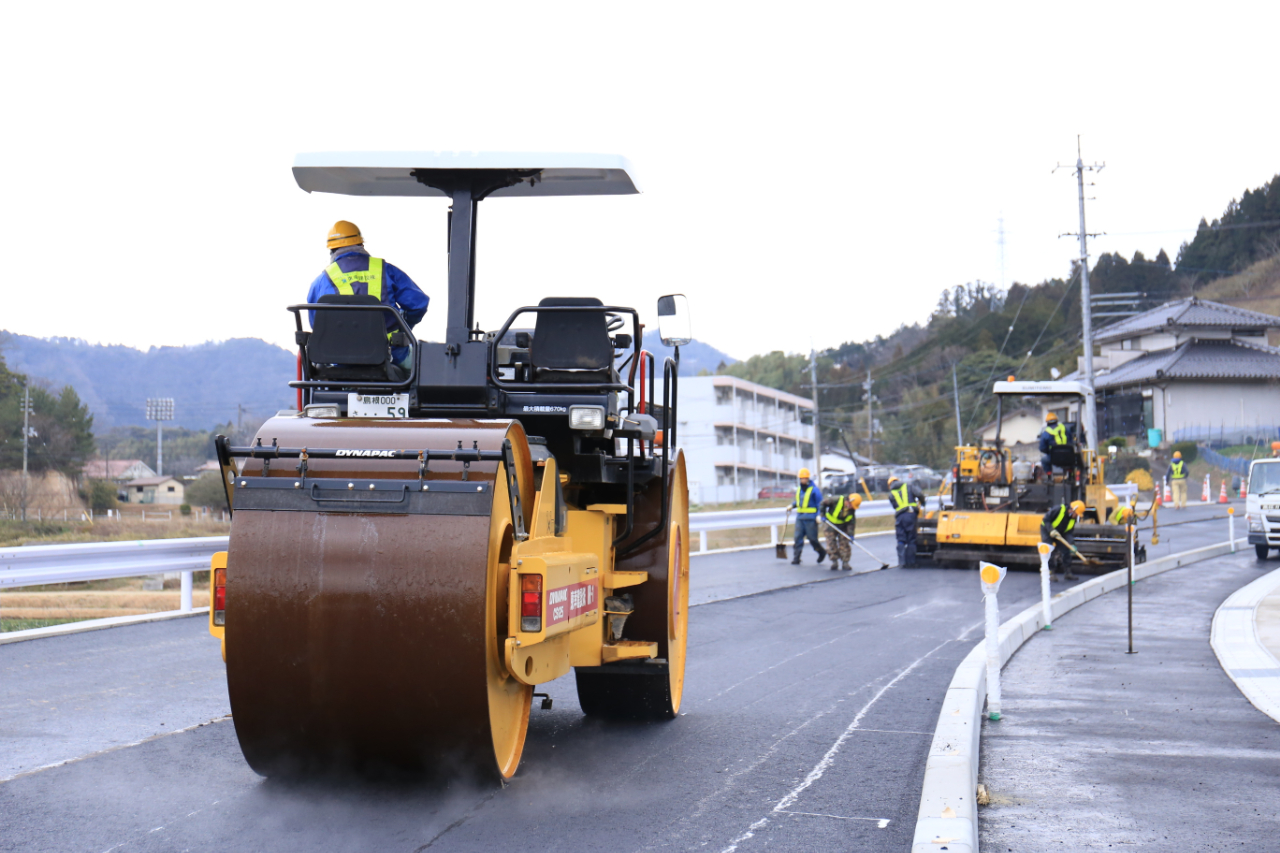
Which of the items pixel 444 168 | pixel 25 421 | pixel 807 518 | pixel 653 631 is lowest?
pixel 653 631

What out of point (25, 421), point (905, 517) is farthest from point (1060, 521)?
point (25, 421)

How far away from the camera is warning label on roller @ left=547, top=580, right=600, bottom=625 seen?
465 cm

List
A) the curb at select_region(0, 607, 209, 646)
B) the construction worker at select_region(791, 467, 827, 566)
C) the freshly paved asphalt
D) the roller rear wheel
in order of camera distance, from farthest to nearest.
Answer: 1. the construction worker at select_region(791, 467, 827, 566)
2. the curb at select_region(0, 607, 209, 646)
3. the roller rear wheel
4. the freshly paved asphalt

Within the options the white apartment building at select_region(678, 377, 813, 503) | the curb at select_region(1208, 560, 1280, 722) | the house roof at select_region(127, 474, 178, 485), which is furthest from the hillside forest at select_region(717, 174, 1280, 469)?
the curb at select_region(1208, 560, 1280, 722)

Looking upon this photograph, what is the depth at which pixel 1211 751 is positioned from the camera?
6.25 meters

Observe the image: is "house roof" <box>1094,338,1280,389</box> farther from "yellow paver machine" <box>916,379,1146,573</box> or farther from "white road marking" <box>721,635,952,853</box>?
"white road marking" <box>721,635,952,853</box>

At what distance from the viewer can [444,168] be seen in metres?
5.57

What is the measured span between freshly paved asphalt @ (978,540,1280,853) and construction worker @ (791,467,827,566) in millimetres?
8676

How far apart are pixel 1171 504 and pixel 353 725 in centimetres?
4119

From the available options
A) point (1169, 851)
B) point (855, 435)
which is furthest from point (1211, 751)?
point (855, 435)

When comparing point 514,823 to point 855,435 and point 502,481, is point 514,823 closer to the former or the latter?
point 502,481

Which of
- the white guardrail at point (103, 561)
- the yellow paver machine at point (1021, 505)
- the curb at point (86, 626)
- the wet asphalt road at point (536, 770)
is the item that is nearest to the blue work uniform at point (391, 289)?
the wet asphalt road at point (536, 770)

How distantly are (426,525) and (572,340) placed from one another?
1.31m

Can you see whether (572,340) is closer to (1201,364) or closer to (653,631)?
(653,631)
